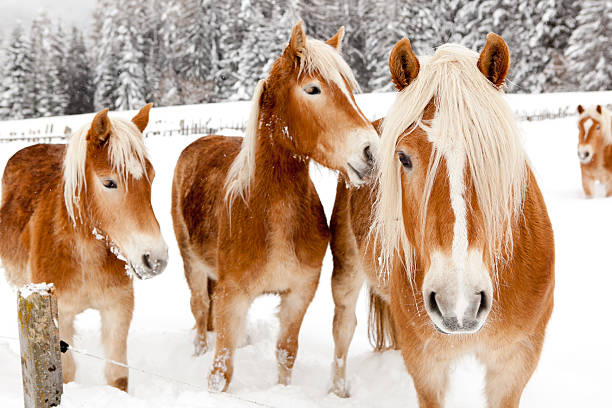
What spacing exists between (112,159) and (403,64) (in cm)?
213

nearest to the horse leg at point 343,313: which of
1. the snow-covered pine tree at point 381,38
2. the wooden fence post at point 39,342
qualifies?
the wooden fence post at point 39,342

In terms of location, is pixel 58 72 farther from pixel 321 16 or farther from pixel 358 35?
pixel 358 35

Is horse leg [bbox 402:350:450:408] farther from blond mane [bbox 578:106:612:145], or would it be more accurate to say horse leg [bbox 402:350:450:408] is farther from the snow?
blond mane [bbox 578:106:612:145]

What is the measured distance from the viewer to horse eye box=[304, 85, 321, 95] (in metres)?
3.44

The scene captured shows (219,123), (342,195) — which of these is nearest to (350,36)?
(219,123)

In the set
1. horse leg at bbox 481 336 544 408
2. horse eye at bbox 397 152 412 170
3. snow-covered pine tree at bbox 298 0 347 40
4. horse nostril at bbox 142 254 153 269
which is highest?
snow-covered pine tree at bbox 298 0 347 40

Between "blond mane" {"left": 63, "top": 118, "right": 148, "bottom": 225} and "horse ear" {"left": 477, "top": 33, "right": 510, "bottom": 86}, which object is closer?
"horse ear" {"left": 477, "top": 33, "right": 510, "bottom": 86}

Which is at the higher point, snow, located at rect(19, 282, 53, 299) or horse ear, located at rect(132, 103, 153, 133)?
horse ear, located at rect(132, 103, 153, 133)

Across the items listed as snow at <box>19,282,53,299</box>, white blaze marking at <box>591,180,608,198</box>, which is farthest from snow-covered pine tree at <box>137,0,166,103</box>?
snow at <box>19,282,53,299</box>

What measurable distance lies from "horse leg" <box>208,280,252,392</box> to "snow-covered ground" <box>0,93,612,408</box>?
0.64ft

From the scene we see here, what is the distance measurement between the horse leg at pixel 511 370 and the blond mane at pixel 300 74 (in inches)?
74.9

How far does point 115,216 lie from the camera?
131 inches

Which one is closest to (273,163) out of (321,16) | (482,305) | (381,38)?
(482,305)

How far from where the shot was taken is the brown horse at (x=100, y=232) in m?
3.32
